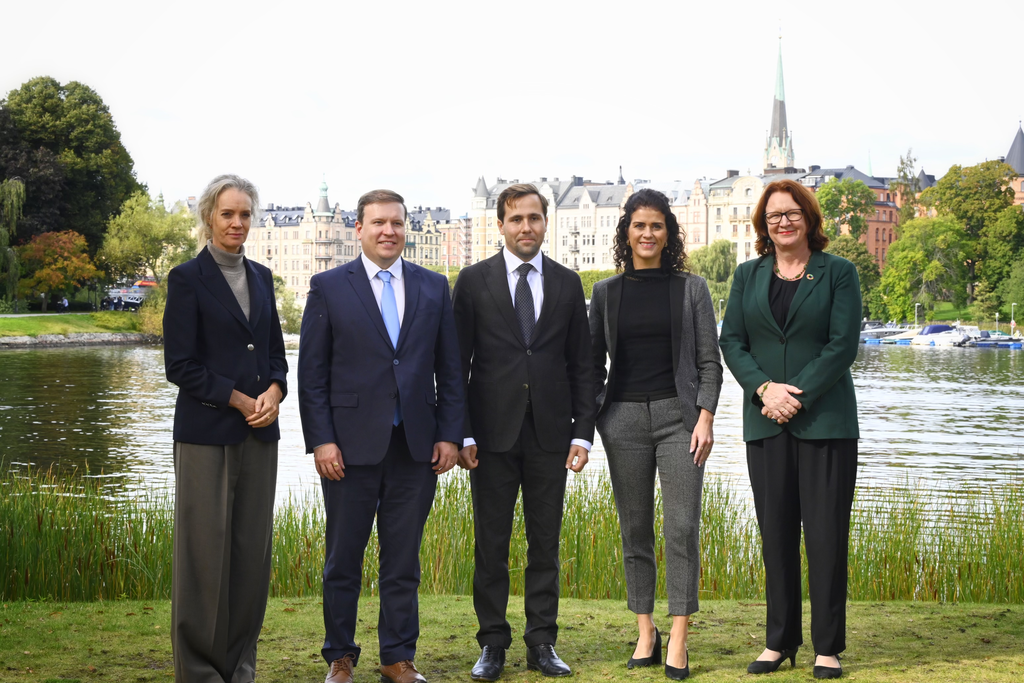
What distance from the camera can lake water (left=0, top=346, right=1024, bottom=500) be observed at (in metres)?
14.4

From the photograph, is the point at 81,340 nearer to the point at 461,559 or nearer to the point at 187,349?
the point at 461,559

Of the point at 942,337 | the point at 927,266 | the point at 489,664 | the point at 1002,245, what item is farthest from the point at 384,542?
the point at 927,266

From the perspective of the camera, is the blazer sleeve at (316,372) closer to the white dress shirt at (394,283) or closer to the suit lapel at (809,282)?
the white dress shirt at (394,283)

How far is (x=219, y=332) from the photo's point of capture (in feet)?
11.4

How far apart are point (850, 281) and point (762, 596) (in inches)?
108

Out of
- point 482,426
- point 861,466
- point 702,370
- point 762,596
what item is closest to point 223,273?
point 482,426

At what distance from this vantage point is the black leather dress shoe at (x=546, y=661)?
3.79m

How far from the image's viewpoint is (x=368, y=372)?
3.70 metres

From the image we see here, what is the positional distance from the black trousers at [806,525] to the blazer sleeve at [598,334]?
65 centimetres

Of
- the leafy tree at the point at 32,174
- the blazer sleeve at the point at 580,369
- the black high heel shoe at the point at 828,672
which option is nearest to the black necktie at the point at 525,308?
the blazer sleeve at the point at 580,369

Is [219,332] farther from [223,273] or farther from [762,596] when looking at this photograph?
[762,596]

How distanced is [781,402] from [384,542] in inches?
61.8

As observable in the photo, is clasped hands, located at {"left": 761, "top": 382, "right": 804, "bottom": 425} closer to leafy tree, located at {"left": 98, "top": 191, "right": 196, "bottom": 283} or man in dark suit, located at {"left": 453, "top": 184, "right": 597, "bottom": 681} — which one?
man in dark suit, located at {"left": 453, "top": 184, "right": 597, "bottom": 681}

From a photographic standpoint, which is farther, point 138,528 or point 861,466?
point 861,466
